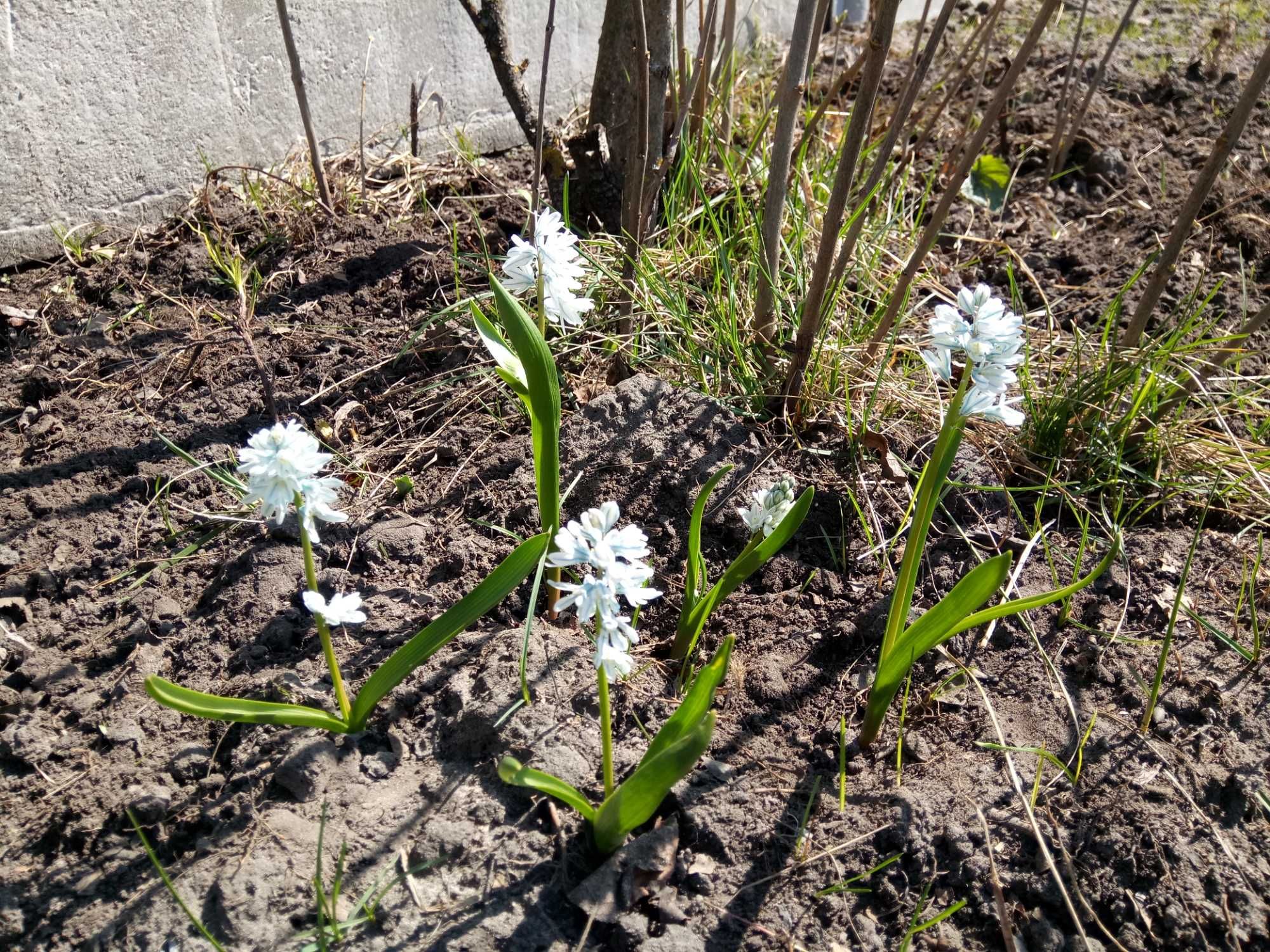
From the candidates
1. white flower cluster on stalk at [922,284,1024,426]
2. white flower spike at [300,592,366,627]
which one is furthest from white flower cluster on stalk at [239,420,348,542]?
white flower cluster on stalk at [922,284,1024,426]

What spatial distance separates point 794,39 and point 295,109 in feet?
6.18

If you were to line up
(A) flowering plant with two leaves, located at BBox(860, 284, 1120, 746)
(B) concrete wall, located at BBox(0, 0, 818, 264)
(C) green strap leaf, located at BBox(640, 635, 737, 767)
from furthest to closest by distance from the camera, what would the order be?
(B) concrete wall, located at BBox(0, 0, 818, 264)
(A) flowering plant with two leaves, located at BBox(860, 284, 1120, 746)
(C) green strap leaf, located at BBox(640, 635, 737, 767)

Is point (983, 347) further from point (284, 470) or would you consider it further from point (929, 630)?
point (284, 470)

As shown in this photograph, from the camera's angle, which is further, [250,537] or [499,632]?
[250,537]

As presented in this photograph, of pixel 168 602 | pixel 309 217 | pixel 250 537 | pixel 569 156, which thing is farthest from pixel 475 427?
pixel 569 156

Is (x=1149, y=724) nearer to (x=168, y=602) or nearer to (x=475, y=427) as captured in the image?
(x=475, y=427)

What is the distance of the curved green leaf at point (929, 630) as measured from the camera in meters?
1.43

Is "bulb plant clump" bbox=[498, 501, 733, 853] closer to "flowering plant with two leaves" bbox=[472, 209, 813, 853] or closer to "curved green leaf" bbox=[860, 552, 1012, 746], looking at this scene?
"flowering plant with two leaves" bbox=[472, 209, 813, 853]

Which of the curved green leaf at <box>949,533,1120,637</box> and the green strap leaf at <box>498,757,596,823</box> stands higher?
the curved green leaf at <box>949,533,1120,637</box>

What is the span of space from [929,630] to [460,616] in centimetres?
76

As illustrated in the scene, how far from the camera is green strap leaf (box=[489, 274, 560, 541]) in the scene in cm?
154

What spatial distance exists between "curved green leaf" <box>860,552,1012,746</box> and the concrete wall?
2.59 m

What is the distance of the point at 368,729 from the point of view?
5.39 ft

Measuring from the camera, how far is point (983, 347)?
1.42m
